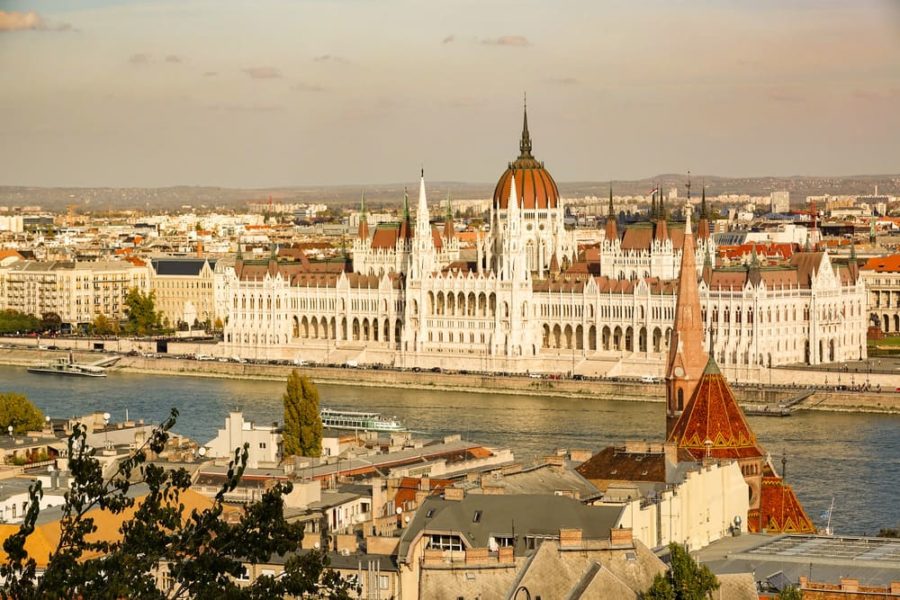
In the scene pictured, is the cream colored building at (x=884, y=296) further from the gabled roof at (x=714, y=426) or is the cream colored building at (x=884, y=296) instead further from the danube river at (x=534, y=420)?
the gabled roof at (x=714, y=426)

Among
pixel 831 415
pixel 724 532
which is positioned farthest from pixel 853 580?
pixel 831 415

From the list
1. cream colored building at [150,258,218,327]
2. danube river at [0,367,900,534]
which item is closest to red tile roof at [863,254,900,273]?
danube river at [0,367,900,534]

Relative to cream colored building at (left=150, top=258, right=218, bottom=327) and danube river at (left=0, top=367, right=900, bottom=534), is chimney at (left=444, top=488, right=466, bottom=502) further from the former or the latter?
cream colored building at (left=150, top=258, right=218, bottom=327)

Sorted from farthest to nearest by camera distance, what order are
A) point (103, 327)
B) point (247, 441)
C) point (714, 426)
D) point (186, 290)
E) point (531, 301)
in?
point (186, 290), point (103, 327), point (531, 301), point (247, 441), point (714, 426)

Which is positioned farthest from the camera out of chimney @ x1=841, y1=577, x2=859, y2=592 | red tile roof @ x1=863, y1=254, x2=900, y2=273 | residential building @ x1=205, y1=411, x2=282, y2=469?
red tile roof @ x1=863, y1=254, x2=900, y2=273

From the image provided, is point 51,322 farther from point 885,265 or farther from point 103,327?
point 885,265

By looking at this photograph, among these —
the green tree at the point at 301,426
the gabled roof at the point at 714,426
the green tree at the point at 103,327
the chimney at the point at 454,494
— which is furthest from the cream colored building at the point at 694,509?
the green tree at the point at 103,327

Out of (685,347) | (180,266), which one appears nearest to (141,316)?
(180,266)
